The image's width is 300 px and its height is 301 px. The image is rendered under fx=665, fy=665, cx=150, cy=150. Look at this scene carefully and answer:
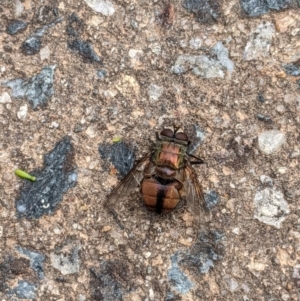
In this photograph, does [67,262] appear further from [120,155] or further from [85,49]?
[85,49]

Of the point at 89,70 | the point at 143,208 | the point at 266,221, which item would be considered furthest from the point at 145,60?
the point at 266,221

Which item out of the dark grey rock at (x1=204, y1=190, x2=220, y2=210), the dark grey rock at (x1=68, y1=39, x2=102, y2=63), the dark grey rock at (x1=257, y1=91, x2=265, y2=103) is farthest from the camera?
the dark grey rock at (x1=68, y1=39, x2=102, y2=63)

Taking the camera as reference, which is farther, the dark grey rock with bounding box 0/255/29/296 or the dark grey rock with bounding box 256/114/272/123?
the dark grey rock with bounding box 256/114/272/123

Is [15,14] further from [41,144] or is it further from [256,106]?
[256,106]

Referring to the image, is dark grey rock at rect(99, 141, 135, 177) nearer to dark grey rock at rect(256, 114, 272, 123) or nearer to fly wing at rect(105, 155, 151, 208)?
fly wing at rect(105, 155, 151, 208)

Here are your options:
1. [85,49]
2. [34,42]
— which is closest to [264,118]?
[85,49]

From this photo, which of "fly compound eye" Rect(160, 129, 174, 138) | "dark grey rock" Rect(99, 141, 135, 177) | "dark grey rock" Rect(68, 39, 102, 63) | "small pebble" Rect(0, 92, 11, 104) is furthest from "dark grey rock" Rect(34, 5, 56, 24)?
"fly compound eye" Rect(160, 129, 174, 138)
